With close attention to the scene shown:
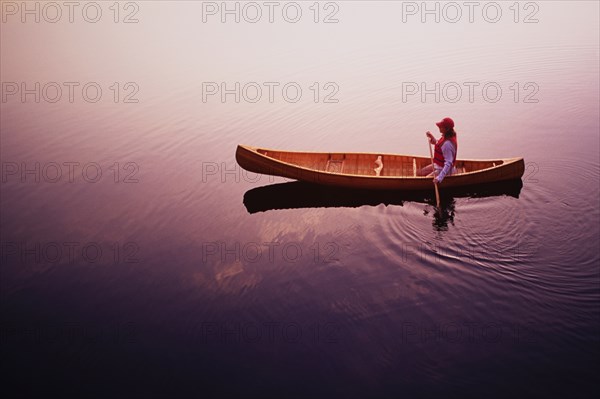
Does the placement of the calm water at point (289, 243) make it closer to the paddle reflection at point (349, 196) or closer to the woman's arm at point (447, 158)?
the paddle reflection at point (349, 196)

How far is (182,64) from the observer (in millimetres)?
25859

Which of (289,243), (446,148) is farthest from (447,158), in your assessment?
(289,243)

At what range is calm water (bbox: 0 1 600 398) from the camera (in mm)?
7926

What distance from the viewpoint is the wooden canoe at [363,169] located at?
12.4 m

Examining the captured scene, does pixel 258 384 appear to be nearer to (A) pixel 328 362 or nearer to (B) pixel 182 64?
(A) pixel 328 362

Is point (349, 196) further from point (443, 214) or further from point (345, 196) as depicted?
point (443, 214)

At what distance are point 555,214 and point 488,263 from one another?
9.86 ft

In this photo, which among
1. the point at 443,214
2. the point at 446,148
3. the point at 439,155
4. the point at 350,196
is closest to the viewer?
the point at 443,214

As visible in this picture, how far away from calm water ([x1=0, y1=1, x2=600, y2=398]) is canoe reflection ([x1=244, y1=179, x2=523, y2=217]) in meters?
0.07

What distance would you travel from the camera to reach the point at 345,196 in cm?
1309

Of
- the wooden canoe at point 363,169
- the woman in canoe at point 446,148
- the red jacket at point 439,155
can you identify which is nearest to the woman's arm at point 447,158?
the woman in canoe at point 446,148

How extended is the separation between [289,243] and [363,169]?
139 inches

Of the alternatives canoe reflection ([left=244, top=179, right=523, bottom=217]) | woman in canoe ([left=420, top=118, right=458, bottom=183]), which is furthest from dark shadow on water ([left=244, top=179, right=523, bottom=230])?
woman in canoe ([left=420, top=118, right=458, bottom=183])

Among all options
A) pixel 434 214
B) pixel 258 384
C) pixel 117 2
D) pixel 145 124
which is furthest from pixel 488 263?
pixel 117 2
